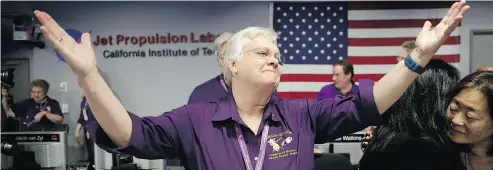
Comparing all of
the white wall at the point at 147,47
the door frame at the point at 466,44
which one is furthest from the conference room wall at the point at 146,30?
the door frame at the point at 466,44

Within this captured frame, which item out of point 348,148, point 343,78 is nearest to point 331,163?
point 348,148

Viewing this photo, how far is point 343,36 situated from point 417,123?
4.68 meters

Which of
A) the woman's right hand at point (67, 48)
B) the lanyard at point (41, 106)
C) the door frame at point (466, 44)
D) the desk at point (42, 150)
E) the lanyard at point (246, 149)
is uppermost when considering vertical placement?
the door frame at point (466, 44)

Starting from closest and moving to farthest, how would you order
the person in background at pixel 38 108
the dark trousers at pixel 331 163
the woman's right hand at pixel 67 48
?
1. the woman's right hand at pixel 67 48
2. the dark trousers at pixel 331 163
3. the person in background at pixel 38 108

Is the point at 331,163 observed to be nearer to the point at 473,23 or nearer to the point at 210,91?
the point at 210,91

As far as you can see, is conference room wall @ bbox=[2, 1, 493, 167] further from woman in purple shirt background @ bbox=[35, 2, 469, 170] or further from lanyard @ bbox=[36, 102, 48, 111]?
woman in purple shirt background @ bbox=[35, 2, 469, 170]

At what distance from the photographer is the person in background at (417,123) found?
4.66 ft

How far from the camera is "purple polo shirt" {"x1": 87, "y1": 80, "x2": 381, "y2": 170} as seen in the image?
134 centimetres

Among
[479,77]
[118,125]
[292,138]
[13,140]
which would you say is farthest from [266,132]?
[13,140]

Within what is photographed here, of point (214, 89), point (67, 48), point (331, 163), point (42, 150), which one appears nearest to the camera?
point (67, 48)

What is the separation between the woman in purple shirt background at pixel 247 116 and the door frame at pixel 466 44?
16.8ft

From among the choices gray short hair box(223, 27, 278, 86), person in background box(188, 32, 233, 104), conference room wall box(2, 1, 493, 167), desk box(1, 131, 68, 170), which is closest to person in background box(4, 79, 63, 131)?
conference room wall box(2, 1, 493, 167)

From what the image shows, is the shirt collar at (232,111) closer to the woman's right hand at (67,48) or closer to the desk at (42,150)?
the woman's right hand at (67,48)

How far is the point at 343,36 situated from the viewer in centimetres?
602
